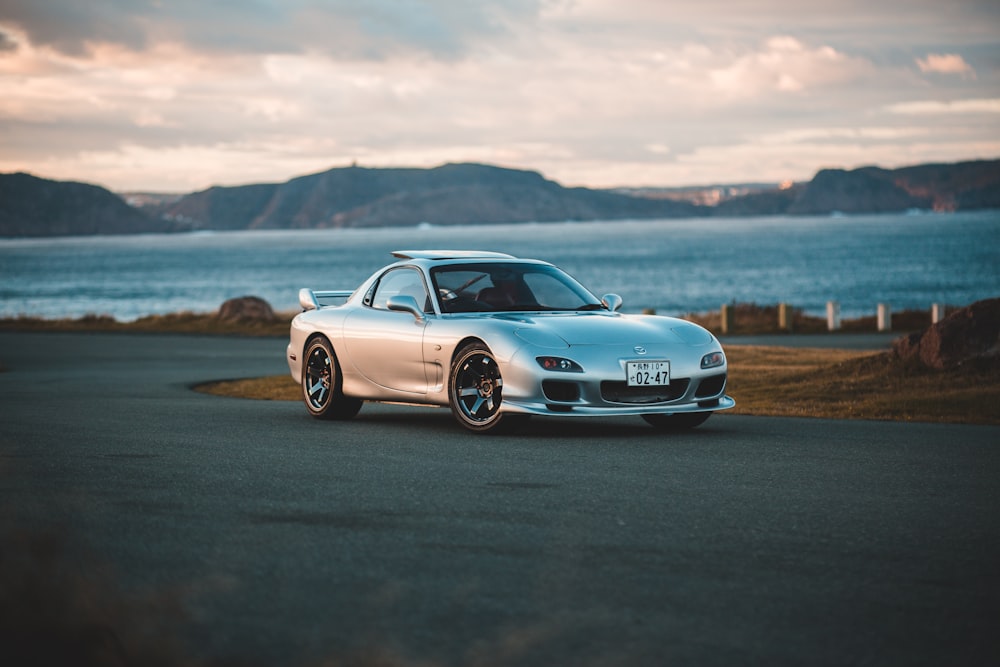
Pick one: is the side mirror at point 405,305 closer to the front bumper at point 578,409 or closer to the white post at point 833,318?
the front bumper at point 578,409

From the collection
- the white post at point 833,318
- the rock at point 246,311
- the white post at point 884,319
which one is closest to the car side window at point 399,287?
the white post at point 833,318

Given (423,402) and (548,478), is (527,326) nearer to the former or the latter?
(423,402)

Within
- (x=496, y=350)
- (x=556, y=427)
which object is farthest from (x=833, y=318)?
(x=496, y=350)

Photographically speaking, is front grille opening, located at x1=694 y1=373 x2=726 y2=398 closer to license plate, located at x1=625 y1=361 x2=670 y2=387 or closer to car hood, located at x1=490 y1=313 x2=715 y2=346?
car hood, located at x1=490 y1=313 x2=715 y2=346

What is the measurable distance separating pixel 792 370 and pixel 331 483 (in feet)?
40.5

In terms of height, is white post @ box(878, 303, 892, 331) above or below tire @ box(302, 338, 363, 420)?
below

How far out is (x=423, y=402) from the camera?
37.7 ft

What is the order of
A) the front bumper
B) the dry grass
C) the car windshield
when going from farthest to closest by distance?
the dry grass
the car windshield
the front bumper

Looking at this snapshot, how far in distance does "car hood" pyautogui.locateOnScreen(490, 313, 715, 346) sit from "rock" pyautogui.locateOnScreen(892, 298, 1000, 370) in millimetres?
5283

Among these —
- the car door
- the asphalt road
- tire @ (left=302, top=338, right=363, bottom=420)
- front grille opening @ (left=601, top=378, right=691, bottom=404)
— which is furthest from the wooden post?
front grille opening @ (left=601, top=378, right=691, bottom=404)

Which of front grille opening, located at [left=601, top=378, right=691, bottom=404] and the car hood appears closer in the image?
front grille opening, located at [left=601, top=378, right=691, bottom=404]

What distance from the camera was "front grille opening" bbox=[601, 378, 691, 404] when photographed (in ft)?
34.5

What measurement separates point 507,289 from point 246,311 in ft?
98.2

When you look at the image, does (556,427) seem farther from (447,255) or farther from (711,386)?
(447,255)
